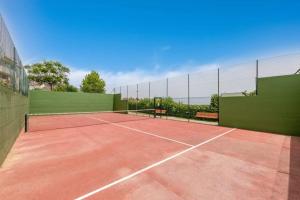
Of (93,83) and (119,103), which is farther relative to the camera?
(93,83)

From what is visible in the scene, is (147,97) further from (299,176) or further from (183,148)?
(299,176)

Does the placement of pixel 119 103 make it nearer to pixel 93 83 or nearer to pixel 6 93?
pixel 6 93

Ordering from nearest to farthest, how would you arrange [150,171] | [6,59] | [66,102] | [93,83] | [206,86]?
[150,171], [6,59], [206,86], [66,102], [93,83]

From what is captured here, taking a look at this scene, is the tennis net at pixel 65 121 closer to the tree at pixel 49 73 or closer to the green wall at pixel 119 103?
the green wall at pixel 119 103

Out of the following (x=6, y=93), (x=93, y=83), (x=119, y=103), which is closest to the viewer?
(x=6, y=93)

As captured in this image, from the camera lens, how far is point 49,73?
31.4m

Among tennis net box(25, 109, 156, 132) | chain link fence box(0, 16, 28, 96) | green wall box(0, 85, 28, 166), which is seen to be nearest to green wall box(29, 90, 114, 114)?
tennis net box(25, 109, 156, 132)

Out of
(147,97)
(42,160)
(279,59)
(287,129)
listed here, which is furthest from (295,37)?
(147,97)

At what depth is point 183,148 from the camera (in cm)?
521

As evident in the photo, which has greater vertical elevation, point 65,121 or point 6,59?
point 6,59

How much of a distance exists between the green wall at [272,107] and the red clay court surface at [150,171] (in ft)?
9.32

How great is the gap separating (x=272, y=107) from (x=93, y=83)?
32.8 metres

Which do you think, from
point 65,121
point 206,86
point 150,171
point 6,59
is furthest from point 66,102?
point 150,171

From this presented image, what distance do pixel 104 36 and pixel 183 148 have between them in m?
12.6
